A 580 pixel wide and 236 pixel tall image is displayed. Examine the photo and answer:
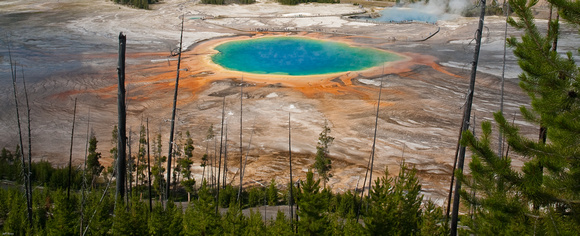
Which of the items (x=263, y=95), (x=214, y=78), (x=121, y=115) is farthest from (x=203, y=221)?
(x=214, y=78)

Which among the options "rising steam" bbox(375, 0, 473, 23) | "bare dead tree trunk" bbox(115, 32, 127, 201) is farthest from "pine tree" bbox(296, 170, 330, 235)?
"rising steam" bbox(375, 0, 473, 23)

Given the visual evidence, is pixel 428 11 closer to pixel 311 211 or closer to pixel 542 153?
pixel 311 211

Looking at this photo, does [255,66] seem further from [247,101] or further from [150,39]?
[150,39]

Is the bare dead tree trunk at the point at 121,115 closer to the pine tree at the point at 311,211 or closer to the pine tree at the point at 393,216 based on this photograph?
the pine tree at the point at 311,211

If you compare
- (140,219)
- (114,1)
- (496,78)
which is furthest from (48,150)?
(114,1)

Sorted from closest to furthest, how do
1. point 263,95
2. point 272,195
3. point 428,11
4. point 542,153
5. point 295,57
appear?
point 542,153
point 272,195
point 263,95
point 295,57
point 428,11

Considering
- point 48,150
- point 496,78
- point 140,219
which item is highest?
point 496,78

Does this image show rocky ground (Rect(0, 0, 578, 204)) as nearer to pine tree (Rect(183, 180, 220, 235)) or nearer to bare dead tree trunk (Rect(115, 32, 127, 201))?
pine tree (Rect(183, 180, 220, 235))
